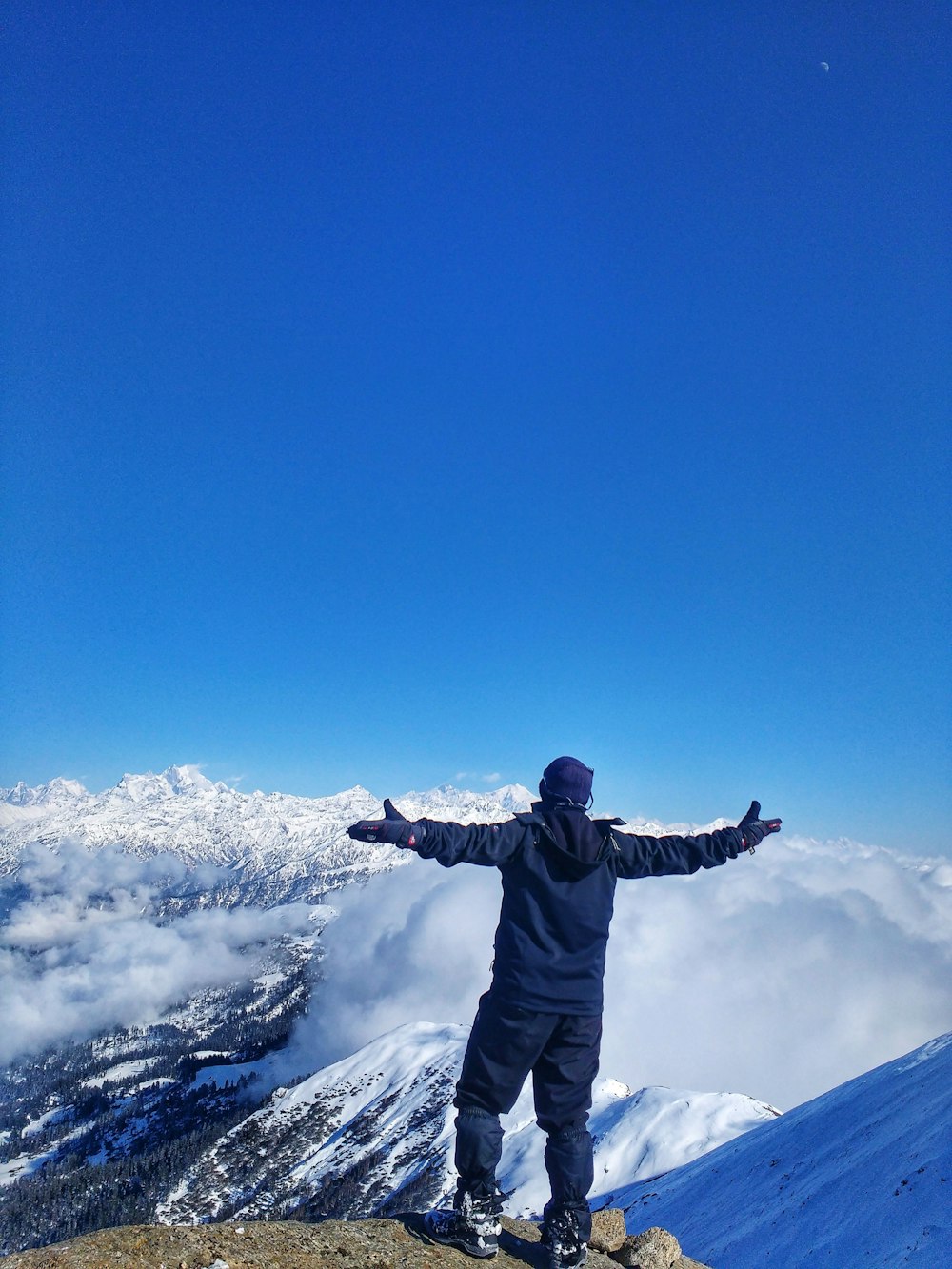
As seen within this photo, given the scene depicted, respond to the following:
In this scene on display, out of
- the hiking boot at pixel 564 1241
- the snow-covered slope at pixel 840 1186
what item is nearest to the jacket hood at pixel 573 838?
the hiking boot at pixel 564 1241

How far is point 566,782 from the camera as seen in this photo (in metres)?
6.67

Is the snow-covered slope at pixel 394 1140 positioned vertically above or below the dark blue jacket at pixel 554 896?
below

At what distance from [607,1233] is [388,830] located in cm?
606

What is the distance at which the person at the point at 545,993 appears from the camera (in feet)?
19.7

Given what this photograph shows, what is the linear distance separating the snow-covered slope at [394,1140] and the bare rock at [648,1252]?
275 feet

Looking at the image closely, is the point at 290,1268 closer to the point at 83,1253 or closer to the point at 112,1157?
the point at 83,1253

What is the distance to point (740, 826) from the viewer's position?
7.07 meters

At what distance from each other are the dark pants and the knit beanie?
198 centimetres

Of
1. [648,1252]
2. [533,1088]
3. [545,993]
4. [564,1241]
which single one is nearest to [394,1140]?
[648,1252]

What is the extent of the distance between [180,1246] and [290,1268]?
84 centimetres

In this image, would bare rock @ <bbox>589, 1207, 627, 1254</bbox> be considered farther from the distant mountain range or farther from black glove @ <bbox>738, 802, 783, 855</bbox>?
the distant mountain range

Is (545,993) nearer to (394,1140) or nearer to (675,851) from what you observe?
(675,851)

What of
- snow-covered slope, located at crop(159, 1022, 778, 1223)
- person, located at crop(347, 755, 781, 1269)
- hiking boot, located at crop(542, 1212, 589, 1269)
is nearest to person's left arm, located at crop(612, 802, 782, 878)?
person, located at crop(347, 755, 781, 1269)

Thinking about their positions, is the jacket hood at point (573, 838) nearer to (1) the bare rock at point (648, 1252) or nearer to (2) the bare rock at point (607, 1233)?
(1) the bare rock at point (648, 1252)
